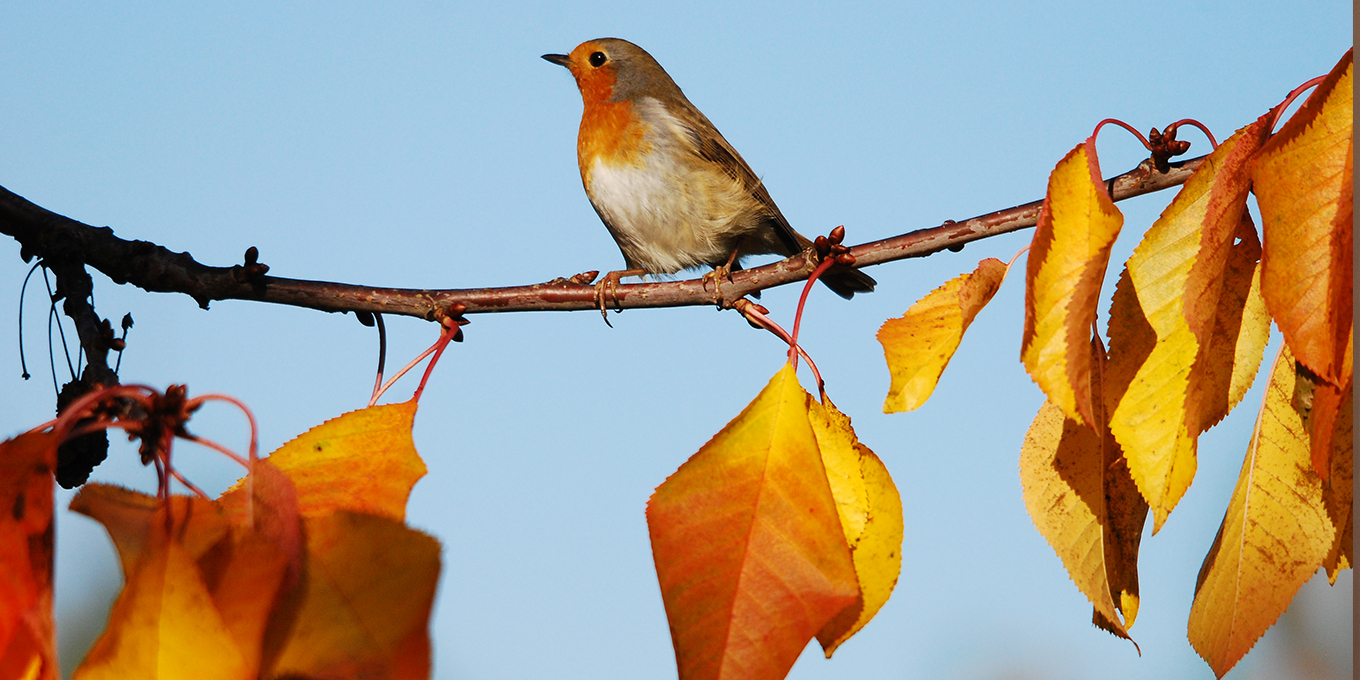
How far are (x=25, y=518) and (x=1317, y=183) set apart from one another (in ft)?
4.63

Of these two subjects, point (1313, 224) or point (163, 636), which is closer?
point (163, 636)

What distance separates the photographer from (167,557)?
3.00 ft

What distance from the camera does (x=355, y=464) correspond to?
1.16 m

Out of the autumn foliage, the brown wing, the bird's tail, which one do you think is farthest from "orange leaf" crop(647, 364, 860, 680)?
the brown wing

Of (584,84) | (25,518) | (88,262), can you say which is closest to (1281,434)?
(25,518)

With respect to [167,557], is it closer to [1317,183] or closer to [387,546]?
[387,546]

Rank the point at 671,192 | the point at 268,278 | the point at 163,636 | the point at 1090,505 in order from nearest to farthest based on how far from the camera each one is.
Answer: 1. the point at 163,636
2. the point at 1090,505
3. the point at 268,278
4. the point at 671,192

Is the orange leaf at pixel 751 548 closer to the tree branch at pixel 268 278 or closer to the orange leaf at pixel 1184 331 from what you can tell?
the orange leaf at pixel 1184 331

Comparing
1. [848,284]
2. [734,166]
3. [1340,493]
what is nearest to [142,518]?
[1340,493]

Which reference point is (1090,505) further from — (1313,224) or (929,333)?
(1313,224)

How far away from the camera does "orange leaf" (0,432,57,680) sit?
878 mm

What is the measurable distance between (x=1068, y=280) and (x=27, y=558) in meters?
1.12

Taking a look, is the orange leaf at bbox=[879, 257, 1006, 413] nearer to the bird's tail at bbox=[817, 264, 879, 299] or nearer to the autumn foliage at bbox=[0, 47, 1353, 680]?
the autumn foliage at bbox=[0, 47, 1353, 680]

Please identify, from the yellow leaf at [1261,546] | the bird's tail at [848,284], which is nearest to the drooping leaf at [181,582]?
the yellow leaf at [1261,546]
